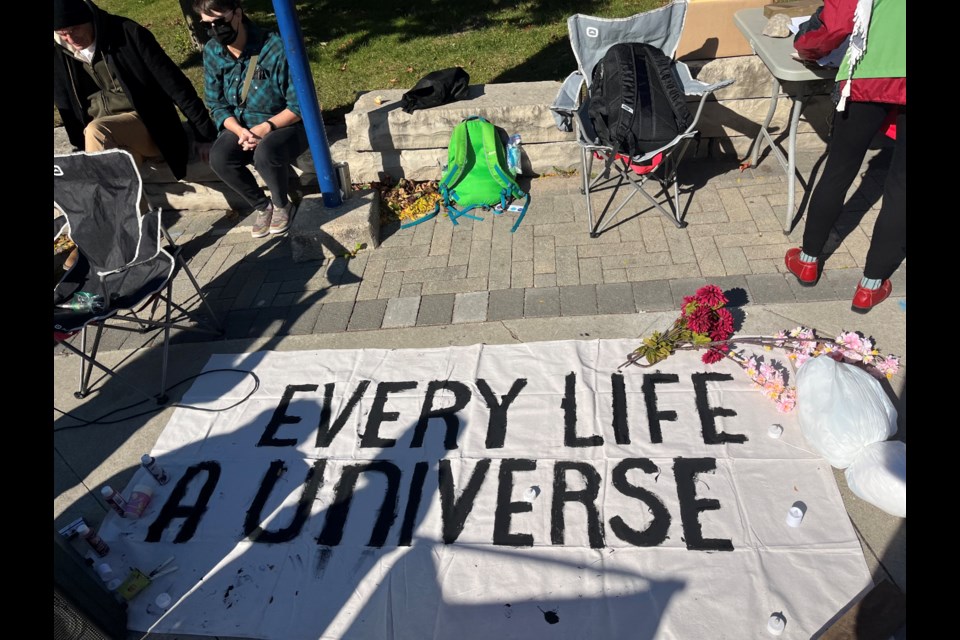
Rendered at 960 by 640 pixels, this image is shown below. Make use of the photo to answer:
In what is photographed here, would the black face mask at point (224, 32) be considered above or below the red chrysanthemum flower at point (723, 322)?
above

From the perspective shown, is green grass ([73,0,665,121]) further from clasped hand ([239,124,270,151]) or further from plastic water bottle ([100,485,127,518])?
plastic water bottle ([100,485,127,518])

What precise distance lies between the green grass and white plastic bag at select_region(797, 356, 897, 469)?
4489mm

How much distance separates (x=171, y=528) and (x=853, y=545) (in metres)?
3.19

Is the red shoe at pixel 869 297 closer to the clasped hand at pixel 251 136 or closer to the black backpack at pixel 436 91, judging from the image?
the black backpack at pixel 436 91

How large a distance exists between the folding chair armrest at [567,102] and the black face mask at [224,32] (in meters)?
2.33

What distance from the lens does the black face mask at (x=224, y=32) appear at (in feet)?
15.1

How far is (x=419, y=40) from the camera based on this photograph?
7.77 meters

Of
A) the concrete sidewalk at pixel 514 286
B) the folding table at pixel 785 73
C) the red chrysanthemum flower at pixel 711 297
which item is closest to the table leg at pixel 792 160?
the folding table at pixel 785 73

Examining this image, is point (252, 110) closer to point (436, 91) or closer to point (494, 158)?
point (436, 91)

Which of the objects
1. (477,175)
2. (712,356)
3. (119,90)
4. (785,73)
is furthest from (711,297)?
(119,90)

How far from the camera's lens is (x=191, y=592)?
3029mm

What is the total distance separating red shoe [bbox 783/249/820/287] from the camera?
4098mm

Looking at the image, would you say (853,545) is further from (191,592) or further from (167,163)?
(167,163)

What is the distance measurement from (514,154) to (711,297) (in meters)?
2.35
